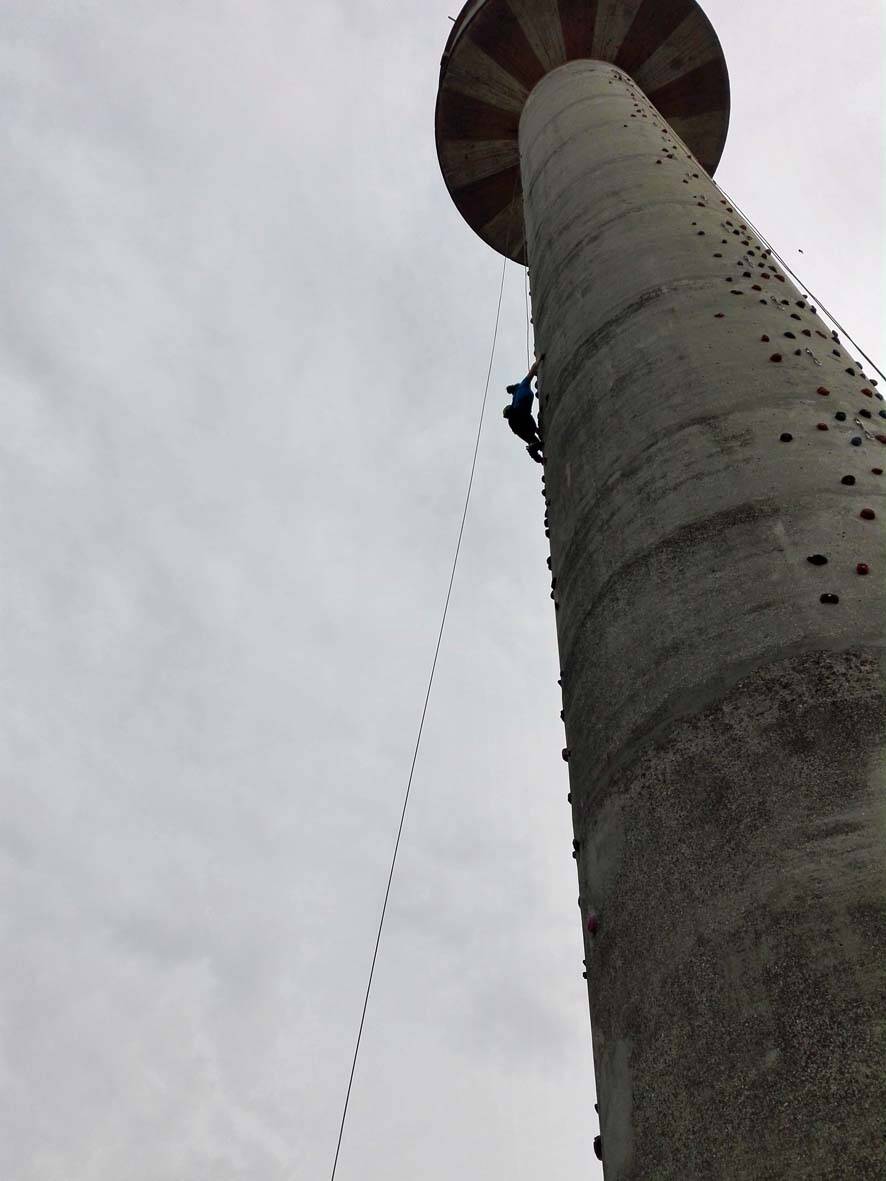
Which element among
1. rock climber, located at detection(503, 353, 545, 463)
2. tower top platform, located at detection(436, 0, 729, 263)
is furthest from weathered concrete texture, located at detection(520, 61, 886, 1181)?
tower top platform, located at detection(436, 0, 729, 263)

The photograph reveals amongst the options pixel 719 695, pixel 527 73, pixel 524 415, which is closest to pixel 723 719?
pixel 719 695

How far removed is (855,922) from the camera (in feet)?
10.6

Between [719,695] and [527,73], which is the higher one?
[527,73]

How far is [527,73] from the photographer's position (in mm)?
17203

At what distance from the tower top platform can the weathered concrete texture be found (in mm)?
11594

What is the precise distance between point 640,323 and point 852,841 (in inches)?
171

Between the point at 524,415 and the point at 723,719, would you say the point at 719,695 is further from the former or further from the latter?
the point at 524,415

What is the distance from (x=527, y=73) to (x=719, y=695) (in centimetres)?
1601

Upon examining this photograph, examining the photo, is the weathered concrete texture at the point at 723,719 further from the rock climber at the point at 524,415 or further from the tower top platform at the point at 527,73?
the tower top platform at the point at 527,73

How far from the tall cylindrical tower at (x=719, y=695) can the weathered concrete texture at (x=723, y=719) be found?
0.01m

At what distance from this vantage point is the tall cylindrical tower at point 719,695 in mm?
3168

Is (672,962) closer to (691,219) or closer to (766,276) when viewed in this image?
(766,276)

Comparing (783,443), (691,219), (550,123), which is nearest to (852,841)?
A: (783,443)

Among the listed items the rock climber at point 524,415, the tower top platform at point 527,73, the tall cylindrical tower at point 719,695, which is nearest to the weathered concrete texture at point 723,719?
the tall cylindrical tower at point 719,695
